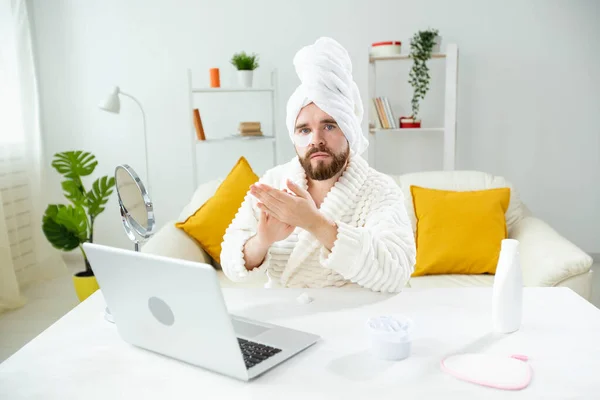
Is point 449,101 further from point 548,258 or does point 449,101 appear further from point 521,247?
point 548,258

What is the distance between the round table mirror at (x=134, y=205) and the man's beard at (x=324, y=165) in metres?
0.52

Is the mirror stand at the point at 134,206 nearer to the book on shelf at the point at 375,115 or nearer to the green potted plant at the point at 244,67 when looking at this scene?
the green potted plant at the point at 244,67

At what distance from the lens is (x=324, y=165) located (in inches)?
61.7

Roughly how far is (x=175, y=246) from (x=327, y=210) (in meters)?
1.09

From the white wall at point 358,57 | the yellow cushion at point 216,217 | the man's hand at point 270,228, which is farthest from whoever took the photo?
the white wall at point 358,57

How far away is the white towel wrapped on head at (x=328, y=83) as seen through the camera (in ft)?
4.97

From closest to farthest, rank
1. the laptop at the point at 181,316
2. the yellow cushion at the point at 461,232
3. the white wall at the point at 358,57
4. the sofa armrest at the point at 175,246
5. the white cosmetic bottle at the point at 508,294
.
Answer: the laptop at the point at 181,316 < the white cosmetic bottle at the point at 508,294 < the sofa armrest at the point at 175,246 < the yellow cushion at the point at 461,232 < the white wall at the point at 358,57

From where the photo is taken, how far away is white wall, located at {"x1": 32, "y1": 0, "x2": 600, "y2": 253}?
3844 millimetres

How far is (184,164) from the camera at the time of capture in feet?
13.5

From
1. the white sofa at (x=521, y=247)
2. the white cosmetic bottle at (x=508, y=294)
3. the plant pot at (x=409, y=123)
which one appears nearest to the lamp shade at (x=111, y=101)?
the white sofa at (x=521, y=247)

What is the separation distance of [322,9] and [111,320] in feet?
10.4

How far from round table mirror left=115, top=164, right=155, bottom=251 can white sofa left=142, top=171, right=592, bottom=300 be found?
42.3 inches

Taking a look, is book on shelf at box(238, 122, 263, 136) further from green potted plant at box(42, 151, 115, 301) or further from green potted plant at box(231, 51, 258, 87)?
green potted plant at box(42, 151, 115, 301)

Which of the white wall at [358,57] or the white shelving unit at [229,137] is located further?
the white wall at [358,57]
